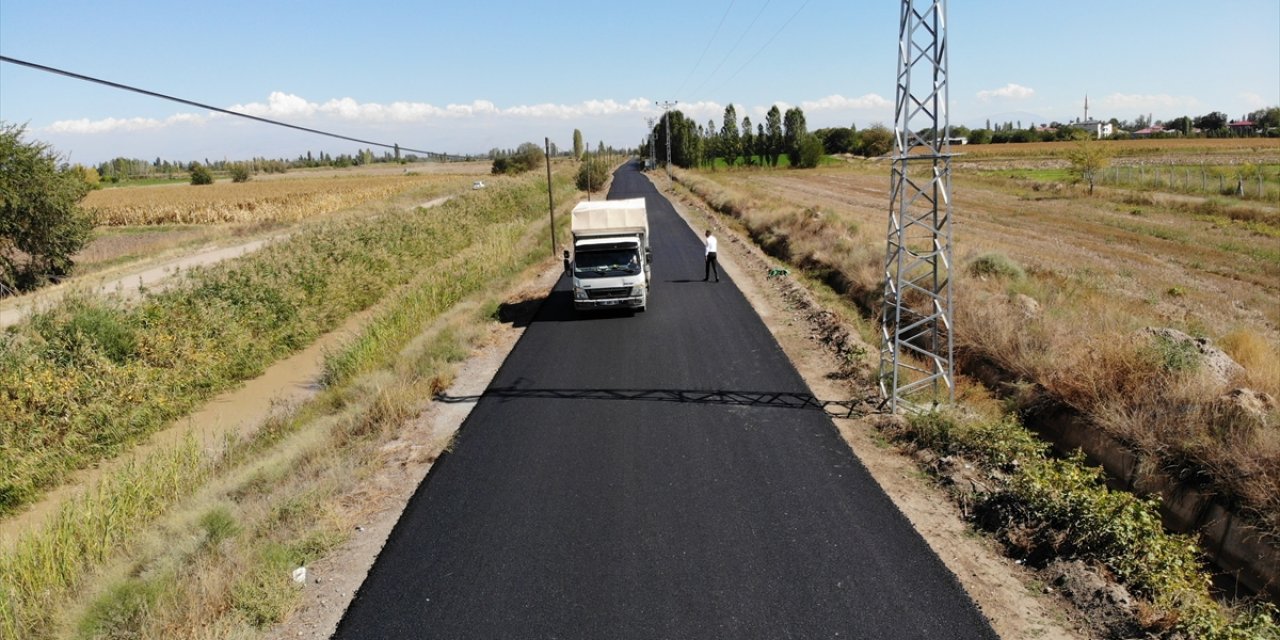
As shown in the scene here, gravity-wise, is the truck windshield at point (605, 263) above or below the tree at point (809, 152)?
below

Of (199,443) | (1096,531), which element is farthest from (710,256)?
(1096,531)

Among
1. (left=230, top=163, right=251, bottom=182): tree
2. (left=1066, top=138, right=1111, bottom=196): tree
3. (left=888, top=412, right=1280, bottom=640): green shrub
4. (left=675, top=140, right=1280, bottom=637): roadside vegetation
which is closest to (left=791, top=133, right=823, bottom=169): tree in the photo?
(left=1066, top=138, right=1111, bottom=196): tree

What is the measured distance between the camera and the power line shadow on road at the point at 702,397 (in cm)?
1288

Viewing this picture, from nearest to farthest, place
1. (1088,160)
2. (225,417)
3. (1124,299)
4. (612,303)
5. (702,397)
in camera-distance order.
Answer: (702,397), (225,417), (1124,299), (612,303), (1088,160)

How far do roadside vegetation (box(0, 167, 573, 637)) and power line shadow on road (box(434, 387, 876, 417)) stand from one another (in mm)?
1724

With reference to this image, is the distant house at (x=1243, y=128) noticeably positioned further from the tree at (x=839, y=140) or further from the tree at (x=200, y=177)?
the tree at (x=200, y=177)

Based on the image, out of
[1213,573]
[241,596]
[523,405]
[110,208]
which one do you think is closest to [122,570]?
[241,596]

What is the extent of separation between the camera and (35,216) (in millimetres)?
31062

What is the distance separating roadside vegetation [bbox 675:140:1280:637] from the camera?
7.84 meters

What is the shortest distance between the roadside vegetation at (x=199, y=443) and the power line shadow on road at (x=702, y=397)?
67.9 inches

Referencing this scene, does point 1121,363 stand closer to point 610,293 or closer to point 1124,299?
point 1124,299

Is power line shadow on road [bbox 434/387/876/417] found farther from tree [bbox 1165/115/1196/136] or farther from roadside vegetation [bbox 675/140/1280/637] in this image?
tree [bbox 1165/115/1196/136]

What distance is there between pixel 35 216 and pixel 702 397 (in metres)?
33.0

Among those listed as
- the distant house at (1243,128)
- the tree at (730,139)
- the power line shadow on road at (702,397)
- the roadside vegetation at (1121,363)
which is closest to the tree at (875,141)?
the tree at (730,139)
